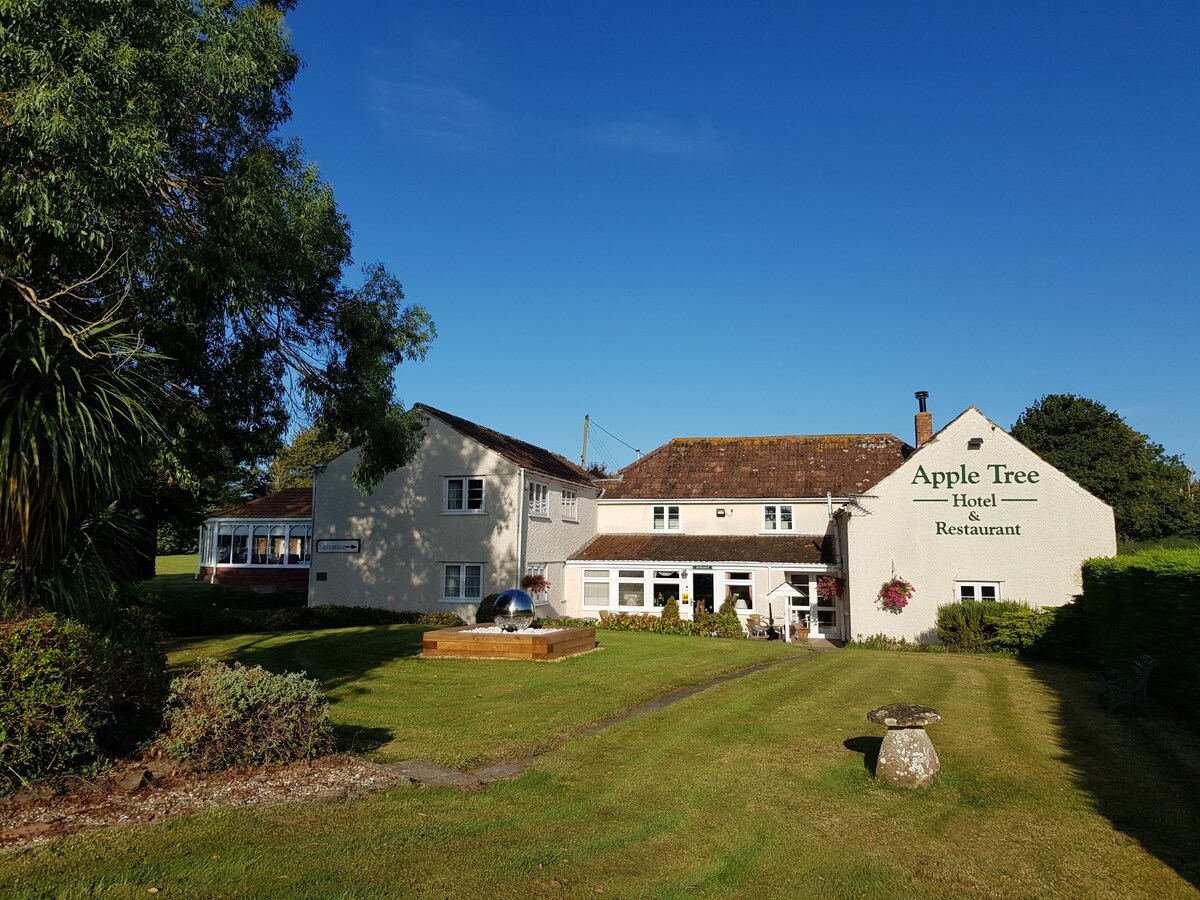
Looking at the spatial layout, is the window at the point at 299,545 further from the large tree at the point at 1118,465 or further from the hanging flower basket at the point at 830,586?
the large tree at the point at 1118,465

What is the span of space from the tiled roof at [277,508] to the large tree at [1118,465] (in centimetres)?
3772

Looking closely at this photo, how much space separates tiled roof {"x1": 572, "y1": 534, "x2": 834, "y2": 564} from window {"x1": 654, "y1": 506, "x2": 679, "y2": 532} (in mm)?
529

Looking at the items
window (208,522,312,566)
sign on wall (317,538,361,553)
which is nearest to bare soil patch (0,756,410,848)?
sign on wall (317,538,361,553)

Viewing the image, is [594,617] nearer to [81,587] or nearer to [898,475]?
[898,475]

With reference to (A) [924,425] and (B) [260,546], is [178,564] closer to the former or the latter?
(B) [260,546]

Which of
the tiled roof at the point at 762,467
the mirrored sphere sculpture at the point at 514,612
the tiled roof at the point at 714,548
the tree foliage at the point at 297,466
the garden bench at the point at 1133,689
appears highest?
the tree foliage at the point at 297,466

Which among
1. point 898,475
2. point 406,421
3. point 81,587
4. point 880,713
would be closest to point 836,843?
point 880,713

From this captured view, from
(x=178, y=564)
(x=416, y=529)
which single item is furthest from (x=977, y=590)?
(x=178, y=564)

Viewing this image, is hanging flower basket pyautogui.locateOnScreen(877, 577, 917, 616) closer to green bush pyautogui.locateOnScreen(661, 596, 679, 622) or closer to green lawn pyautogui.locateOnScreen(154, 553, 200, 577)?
green bush pyautogui.locateOnScreen(661, 596, 679, 622)

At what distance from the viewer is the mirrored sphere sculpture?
20422mm

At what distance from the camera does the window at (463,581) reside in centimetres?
2962

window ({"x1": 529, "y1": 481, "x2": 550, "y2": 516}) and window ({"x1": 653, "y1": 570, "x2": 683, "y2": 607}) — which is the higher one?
window ({"x1": 529, "y1": 481, "x2": 550, "y2": 516})

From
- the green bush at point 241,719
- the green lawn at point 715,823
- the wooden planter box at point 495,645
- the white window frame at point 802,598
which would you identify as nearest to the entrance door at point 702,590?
the white window frame at point 802,598

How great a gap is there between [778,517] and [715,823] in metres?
25.8
